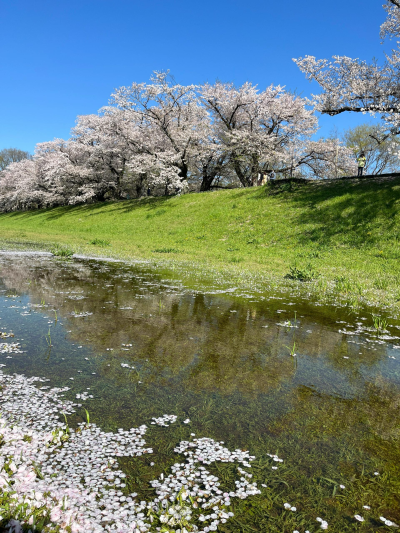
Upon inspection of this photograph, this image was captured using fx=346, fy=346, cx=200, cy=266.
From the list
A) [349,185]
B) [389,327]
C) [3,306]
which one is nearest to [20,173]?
[349,185]

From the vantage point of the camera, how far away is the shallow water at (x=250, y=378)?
278 cm

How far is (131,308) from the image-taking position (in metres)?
7.69

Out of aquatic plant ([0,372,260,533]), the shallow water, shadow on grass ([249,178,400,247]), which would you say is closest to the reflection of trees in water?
the shallow water

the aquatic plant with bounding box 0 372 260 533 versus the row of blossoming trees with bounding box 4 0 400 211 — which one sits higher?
the row of blossoming trees with bounding box 4 0 400 211

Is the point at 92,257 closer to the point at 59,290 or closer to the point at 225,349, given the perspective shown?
the point at 59,290

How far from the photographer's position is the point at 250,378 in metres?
4.57

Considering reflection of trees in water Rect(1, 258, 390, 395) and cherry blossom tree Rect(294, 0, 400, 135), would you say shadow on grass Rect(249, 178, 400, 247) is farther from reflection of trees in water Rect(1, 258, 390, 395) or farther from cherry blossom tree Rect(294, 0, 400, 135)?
reflection of trees in water Rect(1, 258, 390, 395)

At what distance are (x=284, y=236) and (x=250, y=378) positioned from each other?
15719 mm

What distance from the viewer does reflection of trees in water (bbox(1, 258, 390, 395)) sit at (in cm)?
469

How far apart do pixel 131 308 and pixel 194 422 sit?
453 centimetres

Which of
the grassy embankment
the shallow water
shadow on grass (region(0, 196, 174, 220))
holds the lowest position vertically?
the shallow water

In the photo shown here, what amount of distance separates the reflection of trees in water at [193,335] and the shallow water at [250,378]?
0.03 m

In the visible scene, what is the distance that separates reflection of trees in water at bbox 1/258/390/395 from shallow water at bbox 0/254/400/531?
1.1 inches

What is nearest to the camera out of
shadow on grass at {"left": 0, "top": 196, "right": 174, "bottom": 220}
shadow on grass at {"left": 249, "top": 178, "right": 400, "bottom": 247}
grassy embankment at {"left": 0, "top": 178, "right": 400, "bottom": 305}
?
grassy embankment at {"left": 0, "top": 178, "right": 400, "bottom": 305}
